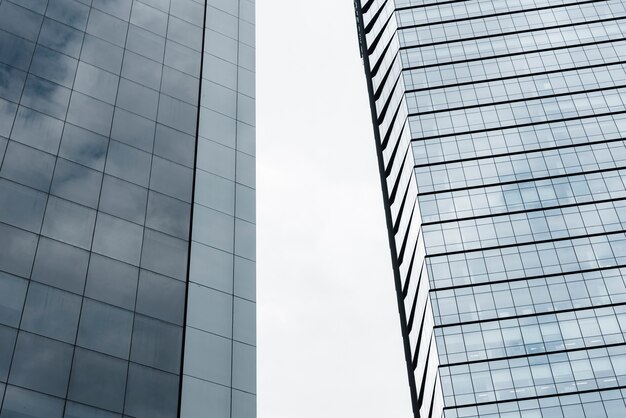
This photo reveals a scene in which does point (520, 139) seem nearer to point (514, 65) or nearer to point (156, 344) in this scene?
point (514, 65)

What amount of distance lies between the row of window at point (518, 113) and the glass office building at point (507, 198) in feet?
0.69

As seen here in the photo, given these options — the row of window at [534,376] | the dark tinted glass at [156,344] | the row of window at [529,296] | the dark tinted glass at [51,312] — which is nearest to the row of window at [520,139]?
the row of window at [529,296]

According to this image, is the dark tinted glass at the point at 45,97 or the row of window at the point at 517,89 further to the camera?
the row of window at the point at 517,89

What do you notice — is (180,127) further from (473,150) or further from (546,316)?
(473,150)

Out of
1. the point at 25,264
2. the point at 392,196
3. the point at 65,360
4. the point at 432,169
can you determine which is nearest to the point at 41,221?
the point at 25,264

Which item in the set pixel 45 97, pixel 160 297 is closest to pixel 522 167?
pixel 45 97

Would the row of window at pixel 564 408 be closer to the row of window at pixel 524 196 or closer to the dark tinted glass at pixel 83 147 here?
the row of window at pixel 524 196

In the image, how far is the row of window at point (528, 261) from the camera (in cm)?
8719

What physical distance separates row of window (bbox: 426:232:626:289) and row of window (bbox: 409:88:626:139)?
19.1 meters

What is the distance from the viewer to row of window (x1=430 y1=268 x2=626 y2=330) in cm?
8450

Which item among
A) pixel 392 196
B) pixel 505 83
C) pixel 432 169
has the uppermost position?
pixel 505 83

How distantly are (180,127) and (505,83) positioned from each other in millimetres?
80281

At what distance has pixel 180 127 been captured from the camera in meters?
33.6

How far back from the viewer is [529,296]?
85.3 meters
